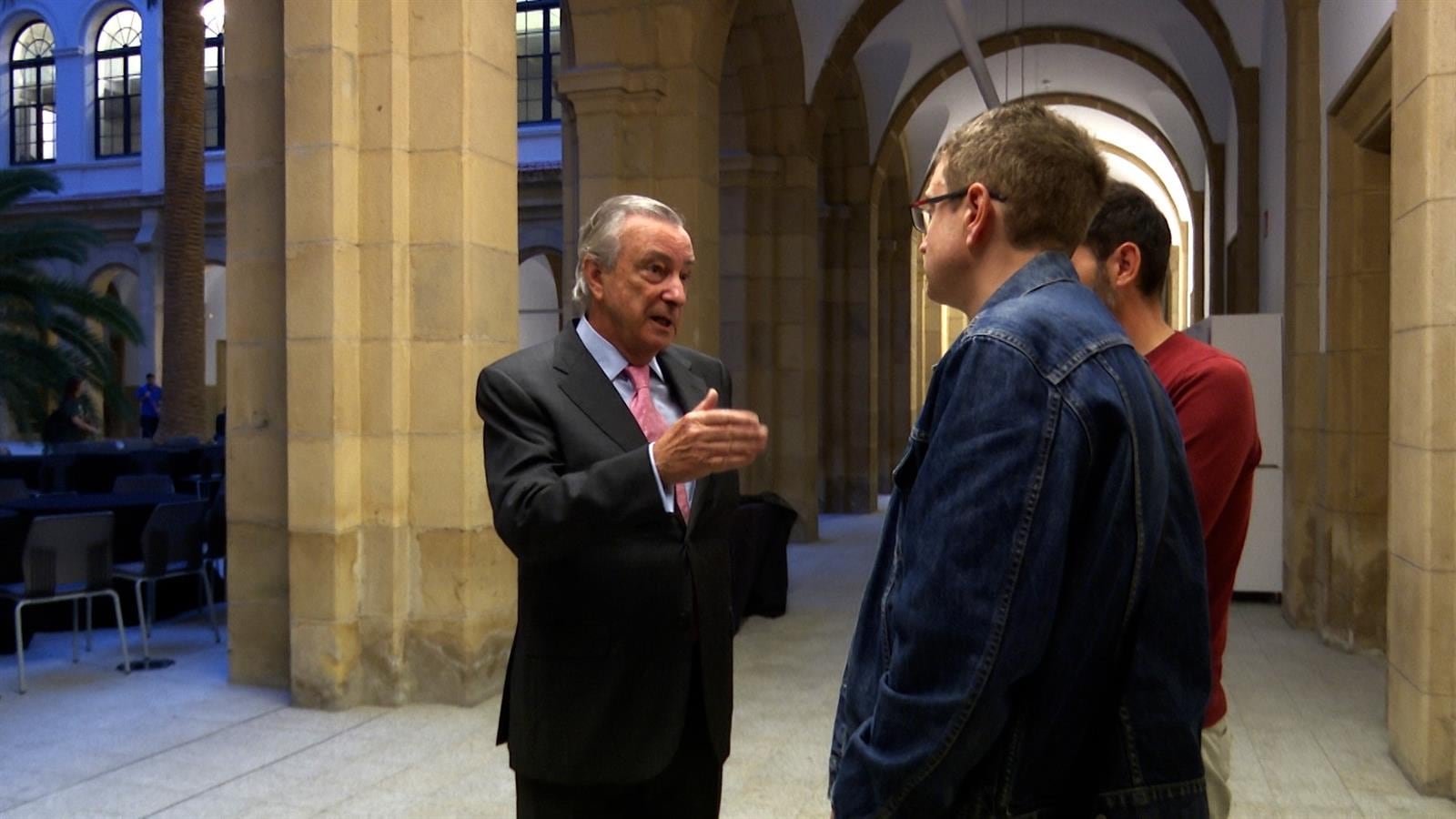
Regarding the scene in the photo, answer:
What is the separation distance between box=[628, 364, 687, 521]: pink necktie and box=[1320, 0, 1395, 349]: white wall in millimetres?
5104

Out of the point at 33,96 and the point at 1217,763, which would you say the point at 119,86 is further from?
the point at 1217,763

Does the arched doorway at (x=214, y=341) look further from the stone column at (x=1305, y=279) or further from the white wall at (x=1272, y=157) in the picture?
the stone column at (x=1305, y=279)

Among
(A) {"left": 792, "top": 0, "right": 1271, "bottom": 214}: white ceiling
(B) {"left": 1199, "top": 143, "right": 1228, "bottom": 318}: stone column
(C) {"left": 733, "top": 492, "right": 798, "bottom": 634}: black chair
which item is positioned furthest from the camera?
(B) {"left": 1199, "top": 143, "right": 1228, "bottom": 318}: stone column

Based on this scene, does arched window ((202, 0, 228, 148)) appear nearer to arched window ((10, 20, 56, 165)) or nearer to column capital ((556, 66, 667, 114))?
arched window ((10, 20, 56, 165))

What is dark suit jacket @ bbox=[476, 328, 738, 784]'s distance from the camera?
7.64 ft

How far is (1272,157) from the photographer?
1048 centimetres

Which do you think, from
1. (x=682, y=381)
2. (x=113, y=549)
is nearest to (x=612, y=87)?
(x=113, y=549)

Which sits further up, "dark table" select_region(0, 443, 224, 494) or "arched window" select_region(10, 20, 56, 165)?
"arched window" select_region(10, 20, 56, 165)

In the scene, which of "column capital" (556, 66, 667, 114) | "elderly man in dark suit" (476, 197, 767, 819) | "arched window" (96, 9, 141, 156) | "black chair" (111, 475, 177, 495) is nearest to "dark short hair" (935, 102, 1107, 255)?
"elderly man in dark suit" (476, 197, 767, 819)

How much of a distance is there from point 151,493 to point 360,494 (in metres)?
4.25

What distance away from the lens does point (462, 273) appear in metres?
6.05

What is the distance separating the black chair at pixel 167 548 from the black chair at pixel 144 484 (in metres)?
2.37

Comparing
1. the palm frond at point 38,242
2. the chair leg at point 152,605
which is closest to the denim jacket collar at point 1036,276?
the chair leg at point 152,605

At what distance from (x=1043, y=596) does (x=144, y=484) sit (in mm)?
9697
